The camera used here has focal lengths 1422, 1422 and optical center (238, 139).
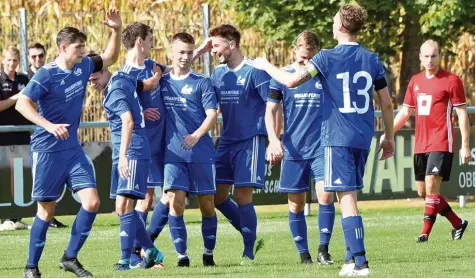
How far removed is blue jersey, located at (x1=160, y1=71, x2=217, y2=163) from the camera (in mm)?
12617

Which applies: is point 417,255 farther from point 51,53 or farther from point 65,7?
point 65,7

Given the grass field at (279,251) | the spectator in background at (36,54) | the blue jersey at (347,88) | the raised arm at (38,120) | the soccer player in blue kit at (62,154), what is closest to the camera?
the blue jersey at (347,88)

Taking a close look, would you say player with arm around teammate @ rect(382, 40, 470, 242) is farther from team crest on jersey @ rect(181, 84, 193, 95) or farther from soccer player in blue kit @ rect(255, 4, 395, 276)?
soccer player in blue kit @ rect(255, 4, 395, 276)

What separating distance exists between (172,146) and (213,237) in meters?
0.91

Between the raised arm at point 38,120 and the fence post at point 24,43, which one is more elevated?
the fence post at point 24,43

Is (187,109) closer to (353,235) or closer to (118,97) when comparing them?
(118,97)

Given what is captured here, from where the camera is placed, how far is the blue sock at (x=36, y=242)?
38.6ft

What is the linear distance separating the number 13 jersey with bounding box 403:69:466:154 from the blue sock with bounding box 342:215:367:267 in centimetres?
448

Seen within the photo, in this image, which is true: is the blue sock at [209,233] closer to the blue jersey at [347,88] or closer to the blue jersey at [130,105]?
the blue jersey at [130,105]

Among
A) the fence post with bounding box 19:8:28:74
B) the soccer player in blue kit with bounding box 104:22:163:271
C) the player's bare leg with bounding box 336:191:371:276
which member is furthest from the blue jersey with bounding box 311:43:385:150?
the fence post with bounding box 19:8:28:74

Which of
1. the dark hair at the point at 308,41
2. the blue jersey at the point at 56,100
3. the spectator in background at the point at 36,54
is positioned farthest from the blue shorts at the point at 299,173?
the spectator in background at the point at 36,54

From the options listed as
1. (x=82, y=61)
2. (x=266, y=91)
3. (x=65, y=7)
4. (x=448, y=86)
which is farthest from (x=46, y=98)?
(x=65, y=7)

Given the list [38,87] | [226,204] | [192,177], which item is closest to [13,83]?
[226,204]

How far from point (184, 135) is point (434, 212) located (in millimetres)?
3872
